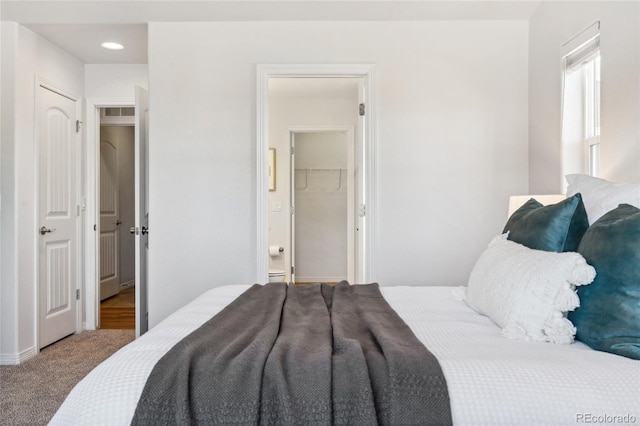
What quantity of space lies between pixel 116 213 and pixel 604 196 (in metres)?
5.95

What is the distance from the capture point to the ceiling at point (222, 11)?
311 cm

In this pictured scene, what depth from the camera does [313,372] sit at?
111 cm

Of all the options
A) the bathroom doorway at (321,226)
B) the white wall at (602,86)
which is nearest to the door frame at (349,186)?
the bathroom doorway at (321,226)

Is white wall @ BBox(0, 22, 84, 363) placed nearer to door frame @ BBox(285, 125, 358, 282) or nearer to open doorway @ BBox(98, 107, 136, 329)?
open doorway @ BBox(98, 107, 136, 329)

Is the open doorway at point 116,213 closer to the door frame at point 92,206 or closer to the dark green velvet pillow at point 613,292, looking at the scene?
the door frame at point 92,206

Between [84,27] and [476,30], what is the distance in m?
2.89

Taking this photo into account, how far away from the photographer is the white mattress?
41.3 inches

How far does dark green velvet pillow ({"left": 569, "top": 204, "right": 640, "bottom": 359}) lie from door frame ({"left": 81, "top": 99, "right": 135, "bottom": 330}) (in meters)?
4.16

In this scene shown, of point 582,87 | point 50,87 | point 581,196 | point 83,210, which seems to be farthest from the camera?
point 83,210

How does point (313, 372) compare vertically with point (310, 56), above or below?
below

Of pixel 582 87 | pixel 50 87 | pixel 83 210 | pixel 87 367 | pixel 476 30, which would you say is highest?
pixel 476 30

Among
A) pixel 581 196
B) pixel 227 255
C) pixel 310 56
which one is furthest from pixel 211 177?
pixel 581 196

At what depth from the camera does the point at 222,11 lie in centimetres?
324

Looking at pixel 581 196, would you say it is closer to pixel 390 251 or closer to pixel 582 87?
pixel 582 87
